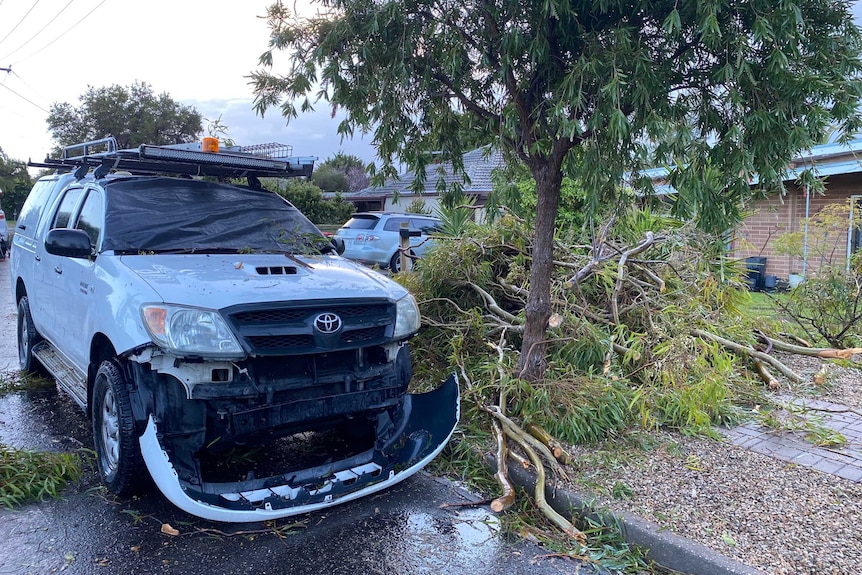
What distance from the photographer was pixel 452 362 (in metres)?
5.53

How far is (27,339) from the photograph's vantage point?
235 inches

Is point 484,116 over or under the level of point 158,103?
under

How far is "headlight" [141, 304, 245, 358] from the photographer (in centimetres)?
318

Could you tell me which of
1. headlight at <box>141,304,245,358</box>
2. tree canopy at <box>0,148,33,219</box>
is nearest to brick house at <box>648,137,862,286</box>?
headlight at <box>141,304,245,358</box>

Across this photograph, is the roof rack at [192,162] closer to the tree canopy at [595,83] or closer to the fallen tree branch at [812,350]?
the tree canopy at [595,83]

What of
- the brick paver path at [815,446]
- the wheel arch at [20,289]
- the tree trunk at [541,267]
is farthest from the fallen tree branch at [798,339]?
the wheel arch at [20,289]

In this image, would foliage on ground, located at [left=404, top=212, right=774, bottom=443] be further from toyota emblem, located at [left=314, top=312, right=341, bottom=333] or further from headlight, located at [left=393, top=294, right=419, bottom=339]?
toyota emblem, located at [left=314, top=312, right=341, bottom=333]

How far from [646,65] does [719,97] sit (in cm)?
53

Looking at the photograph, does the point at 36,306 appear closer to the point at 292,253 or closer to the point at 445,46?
the point at 292,253

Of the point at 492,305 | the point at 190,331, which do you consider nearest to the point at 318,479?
the point at 190,331

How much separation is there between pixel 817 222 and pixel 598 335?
3.74 meters

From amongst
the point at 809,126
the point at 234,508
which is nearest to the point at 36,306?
the point at 234,508

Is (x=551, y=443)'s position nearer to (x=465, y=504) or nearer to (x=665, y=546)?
(x=465, y=504)

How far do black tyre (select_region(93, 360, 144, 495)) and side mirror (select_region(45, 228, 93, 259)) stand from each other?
0.89 metres
